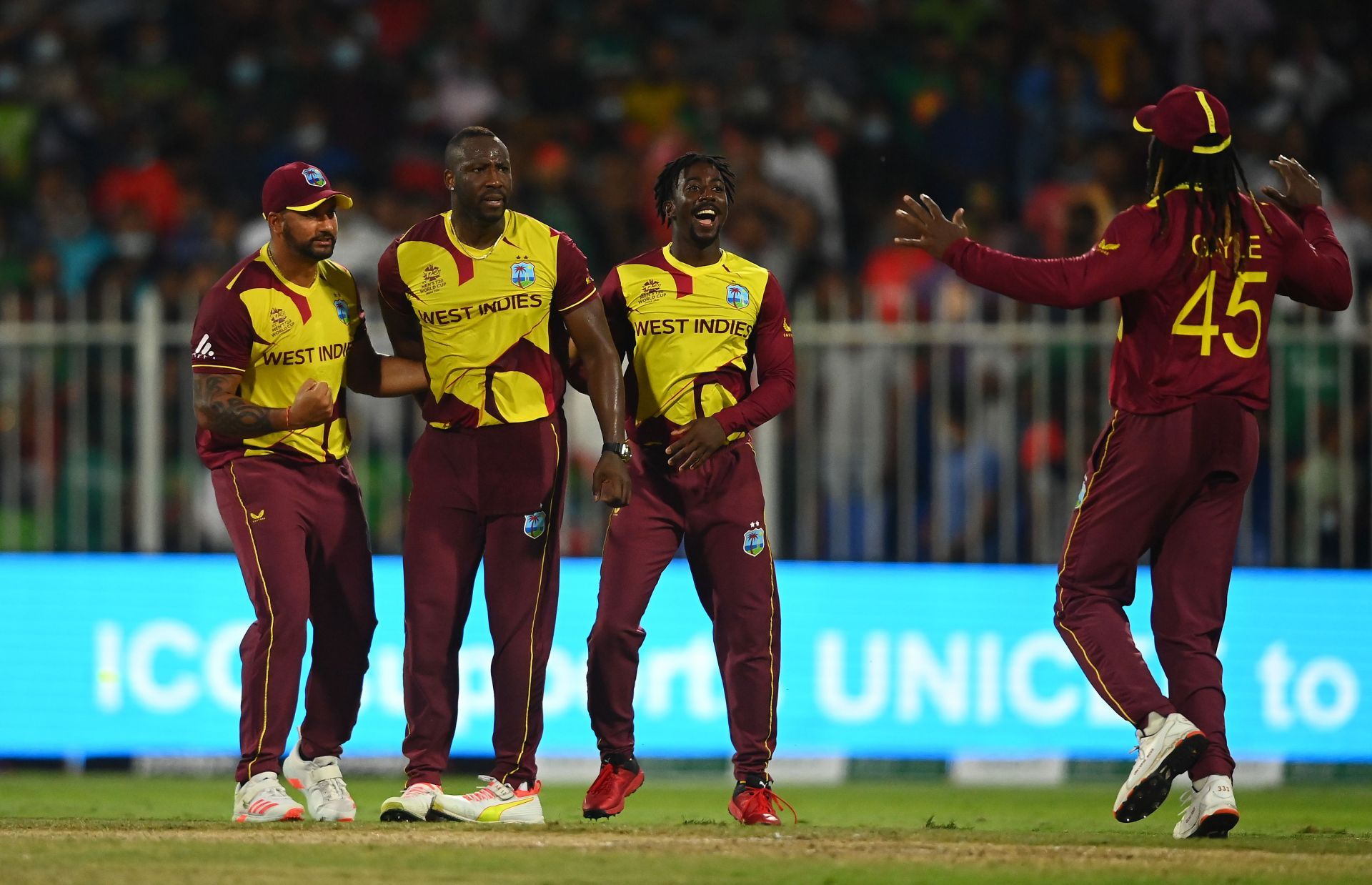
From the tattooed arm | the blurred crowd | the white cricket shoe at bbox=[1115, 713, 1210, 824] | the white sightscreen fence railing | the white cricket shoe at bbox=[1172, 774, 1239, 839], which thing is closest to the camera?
the white cricket shoe at bbox=[1115, 713, 1210, 824]

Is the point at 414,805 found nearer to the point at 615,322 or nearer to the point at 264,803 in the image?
the point at 264,803

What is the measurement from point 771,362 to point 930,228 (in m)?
0.81

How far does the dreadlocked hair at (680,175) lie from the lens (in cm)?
716

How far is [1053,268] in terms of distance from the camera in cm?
666

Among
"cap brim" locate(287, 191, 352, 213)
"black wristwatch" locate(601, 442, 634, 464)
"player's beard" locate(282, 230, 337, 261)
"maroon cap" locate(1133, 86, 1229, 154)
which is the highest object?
"maroon cap" locate(1133, 86, 1229, 154)

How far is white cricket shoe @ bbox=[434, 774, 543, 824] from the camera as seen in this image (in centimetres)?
673

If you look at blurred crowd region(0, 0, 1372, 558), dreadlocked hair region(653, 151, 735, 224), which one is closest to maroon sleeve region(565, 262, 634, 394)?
dreadlocked hair region(653, 151, 735, 224)

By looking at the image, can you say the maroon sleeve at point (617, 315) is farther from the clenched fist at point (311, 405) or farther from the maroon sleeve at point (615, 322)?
the clenched fist at point (311, 405)

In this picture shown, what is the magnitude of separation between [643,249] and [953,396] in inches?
124

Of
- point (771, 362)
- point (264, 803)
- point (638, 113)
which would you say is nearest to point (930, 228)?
point (771, 362)

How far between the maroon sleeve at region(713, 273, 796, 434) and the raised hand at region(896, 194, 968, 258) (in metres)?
0.59

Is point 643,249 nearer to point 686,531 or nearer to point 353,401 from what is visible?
point 353,401

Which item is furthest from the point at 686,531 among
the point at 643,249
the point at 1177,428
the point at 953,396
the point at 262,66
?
the point at 262,66

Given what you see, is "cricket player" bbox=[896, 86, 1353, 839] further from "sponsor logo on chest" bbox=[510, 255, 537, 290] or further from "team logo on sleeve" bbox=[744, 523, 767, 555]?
"sponsor logo on chest" bbox=[510, 255, 537, 290]
